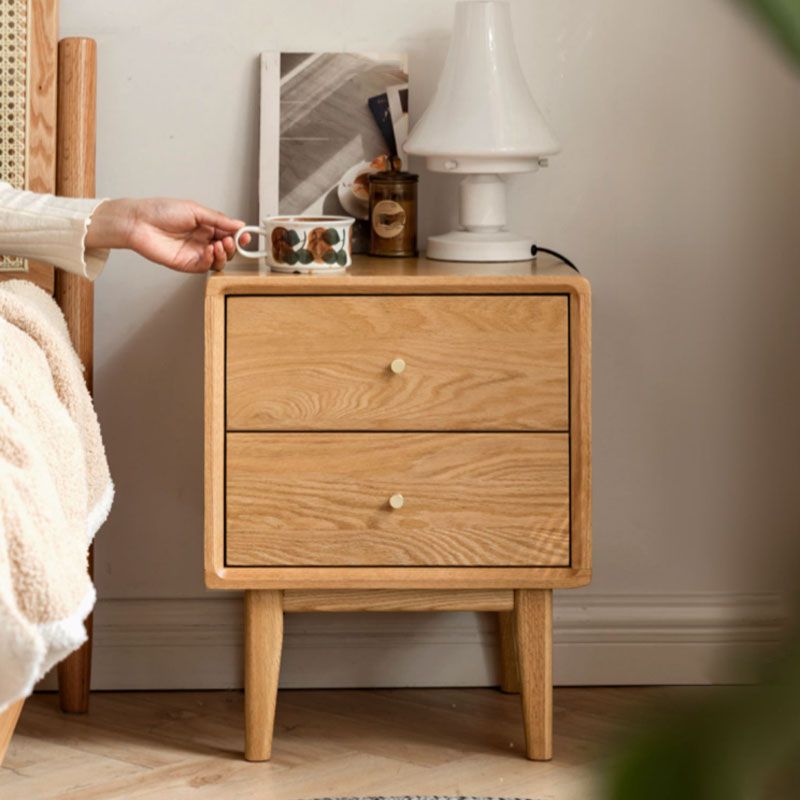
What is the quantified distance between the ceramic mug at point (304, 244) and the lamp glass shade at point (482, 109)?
0.20 m

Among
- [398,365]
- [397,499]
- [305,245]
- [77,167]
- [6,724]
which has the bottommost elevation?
[6,724]

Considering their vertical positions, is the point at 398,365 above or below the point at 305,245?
A: below

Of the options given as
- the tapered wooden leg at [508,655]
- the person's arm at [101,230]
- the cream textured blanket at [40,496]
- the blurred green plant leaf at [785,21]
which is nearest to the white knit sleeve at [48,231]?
the person's arm at [101,230]

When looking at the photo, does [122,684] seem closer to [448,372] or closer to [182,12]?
[448,372]

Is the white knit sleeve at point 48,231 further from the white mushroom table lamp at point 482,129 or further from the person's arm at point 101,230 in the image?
the white mushroom table lamp at point 482,129

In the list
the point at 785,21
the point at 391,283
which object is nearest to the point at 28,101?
the point at 391,283

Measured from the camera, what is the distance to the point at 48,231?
1411 millimetres

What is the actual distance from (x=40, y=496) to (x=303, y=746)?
0.83 metres

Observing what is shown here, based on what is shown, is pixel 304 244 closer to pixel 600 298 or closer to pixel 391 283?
pixel 391 283

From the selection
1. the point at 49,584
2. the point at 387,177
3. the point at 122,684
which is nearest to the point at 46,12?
the point at 387,177

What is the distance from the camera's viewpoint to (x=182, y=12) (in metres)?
1.73

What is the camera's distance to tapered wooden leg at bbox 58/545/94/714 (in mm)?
1687

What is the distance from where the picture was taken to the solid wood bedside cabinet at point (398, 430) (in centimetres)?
142

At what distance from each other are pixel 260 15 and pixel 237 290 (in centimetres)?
53
